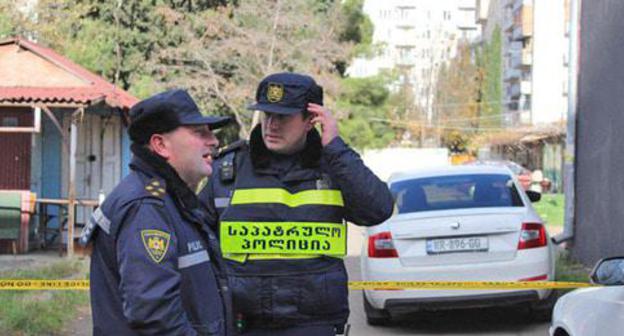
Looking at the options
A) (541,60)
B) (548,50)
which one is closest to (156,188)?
(548,50)

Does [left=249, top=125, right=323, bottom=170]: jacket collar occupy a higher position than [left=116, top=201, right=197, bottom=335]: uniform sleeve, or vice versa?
[left=249, top=125, right=323, bottom=170]: jacket collar

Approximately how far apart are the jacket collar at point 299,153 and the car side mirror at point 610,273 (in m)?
1.59

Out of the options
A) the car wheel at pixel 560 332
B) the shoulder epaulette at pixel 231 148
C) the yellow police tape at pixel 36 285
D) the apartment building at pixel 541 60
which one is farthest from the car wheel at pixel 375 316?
the apartment building at pixel 541 60

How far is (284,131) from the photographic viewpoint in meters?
3.65

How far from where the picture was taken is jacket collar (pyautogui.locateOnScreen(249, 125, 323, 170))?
12.1 ft

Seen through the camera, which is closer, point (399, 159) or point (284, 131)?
point (284, 131)

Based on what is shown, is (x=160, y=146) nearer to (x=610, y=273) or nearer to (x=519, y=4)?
(x=610, y=273)

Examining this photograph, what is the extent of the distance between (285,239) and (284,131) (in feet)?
1.39

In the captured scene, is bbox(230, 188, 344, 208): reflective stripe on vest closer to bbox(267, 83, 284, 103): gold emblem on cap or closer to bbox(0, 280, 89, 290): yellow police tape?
bbox(267, 83, 284, 103): gold emblem on cap

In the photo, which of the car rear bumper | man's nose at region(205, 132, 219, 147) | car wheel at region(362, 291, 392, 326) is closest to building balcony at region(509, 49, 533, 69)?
car wheel at region(362, 291, 392, 326)

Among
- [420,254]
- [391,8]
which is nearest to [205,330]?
[420,254]

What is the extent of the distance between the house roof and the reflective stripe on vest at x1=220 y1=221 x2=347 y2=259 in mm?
10198

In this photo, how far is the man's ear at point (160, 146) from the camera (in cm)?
278

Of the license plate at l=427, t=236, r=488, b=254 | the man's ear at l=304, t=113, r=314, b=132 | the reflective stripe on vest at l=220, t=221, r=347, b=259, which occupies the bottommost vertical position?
the license plate at l=427, t=236, r=488, b=254
